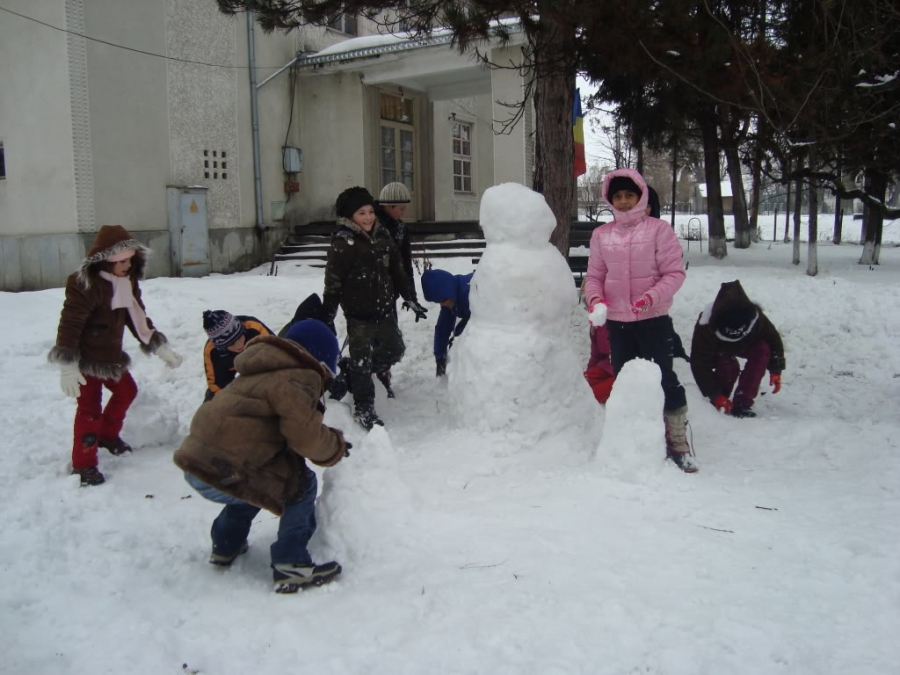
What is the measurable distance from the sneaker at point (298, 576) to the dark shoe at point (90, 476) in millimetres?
1589

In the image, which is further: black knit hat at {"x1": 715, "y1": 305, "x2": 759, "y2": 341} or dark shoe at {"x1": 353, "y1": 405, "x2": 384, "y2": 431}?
black knit hat at {"x1": 715, "y1": 305, "x2": 759, "y2": 341}

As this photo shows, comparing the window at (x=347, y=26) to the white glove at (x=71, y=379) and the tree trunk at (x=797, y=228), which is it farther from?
the white glove at (x=71, y=379)

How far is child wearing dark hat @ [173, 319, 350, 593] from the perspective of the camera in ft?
8.60

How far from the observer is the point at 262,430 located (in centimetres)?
268

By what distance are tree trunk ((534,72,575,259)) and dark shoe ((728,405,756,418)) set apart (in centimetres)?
225

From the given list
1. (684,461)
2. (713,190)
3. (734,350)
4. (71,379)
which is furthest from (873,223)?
(71,379)

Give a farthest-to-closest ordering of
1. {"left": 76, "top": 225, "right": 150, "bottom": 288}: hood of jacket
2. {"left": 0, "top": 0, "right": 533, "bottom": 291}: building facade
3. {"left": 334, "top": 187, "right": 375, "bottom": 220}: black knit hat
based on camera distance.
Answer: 1. {"left": 0, "top": 0, "right": 533, "bottom": 291}: building facade
2. {"left": 334, "top": 187, "right": 375, "bottom": 220}: black knit hat
3. {"left": 76, "top": 225, "right": 150, "bottom": 288}: hood of jacket

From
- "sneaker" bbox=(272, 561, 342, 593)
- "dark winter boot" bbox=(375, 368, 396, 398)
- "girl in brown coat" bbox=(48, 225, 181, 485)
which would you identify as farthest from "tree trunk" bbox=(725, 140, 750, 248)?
"sneaker" bbox=(272, 561, 342, 593)

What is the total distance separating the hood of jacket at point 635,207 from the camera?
13.0 feet

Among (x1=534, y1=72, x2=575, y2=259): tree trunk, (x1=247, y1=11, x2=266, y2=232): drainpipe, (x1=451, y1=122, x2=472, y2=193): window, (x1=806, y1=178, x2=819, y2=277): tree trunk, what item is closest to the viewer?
(x1=534, y1=72, x2=575, y2=259): tree trunk

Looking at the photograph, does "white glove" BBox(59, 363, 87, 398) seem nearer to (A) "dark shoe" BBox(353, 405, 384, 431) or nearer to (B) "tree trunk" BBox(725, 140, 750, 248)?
(A) "dark shoe" BBox(353, 405, 384, 431)

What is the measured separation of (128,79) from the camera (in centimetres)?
1067

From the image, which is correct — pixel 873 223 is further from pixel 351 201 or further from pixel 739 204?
pixel 351 201

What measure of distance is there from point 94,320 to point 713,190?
12188 millimetres
